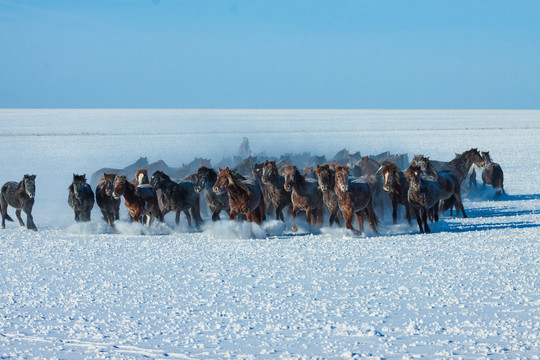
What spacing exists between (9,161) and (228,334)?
30.1 meters

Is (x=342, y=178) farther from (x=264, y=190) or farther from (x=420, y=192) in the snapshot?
(x=264, y=190)

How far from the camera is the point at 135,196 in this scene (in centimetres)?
1152

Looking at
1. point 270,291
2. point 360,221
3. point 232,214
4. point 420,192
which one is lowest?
point 270,291

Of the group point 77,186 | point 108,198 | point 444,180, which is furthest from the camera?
point 444,180

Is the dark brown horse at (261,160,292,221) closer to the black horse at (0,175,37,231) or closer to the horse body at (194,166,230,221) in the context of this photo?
the horse body at (194,166,230,221)

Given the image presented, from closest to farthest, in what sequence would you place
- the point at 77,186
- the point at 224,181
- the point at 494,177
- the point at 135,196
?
the point at 224,181
the point at 135,196
the point at 77,186
the point at 494,177

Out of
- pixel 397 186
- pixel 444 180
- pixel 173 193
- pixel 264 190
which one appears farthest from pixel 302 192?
pixel 444 180

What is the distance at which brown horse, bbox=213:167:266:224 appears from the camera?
10938 mm

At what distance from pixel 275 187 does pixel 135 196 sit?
2384 mm

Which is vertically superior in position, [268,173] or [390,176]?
[268,173]

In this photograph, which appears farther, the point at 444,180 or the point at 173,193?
the point at 444,180

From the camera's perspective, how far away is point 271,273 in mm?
8156

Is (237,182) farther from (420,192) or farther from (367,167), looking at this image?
(367,167)

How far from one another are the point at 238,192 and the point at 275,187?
1345mm
